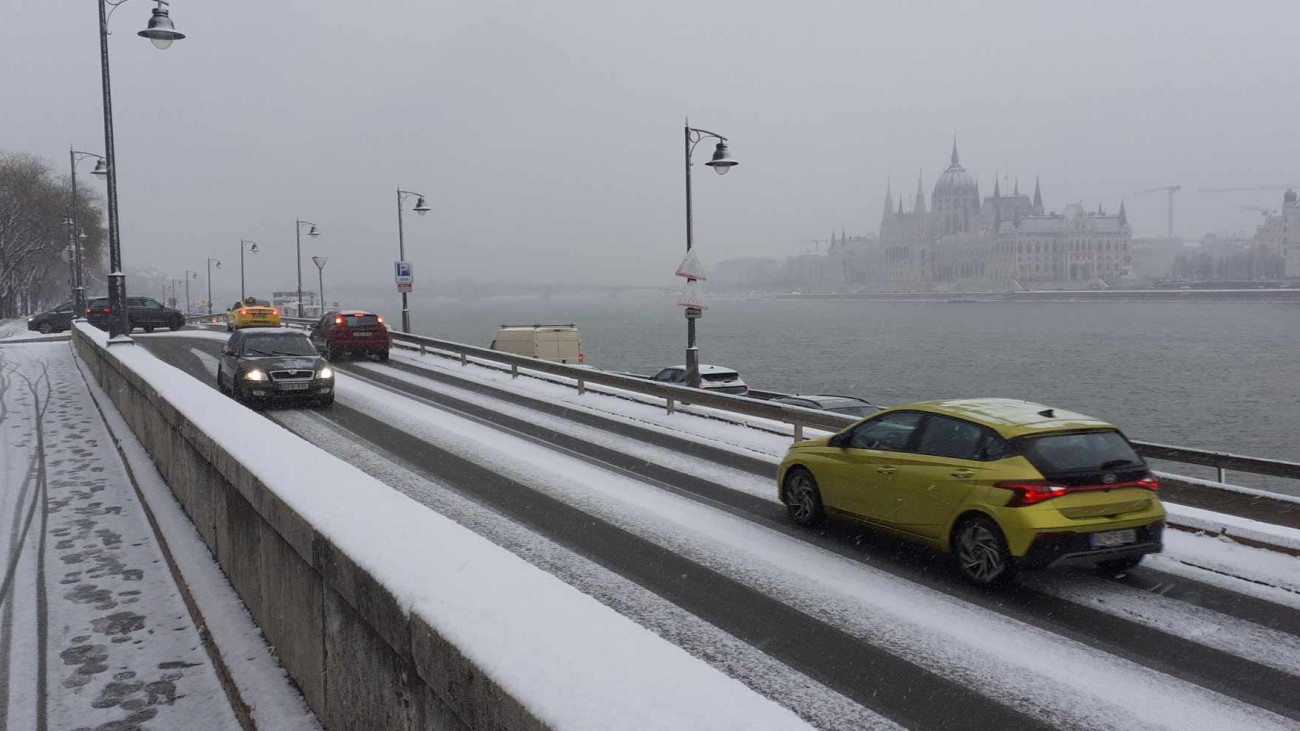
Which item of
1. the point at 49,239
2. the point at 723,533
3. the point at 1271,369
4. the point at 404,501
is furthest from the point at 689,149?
the point at 49,239

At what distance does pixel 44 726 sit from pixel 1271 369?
87201 millimetres

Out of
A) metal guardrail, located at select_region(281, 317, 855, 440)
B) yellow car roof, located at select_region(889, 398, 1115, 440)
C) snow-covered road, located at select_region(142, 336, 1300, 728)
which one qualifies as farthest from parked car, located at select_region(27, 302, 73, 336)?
yellow car roof, located at select_region(889, 398, 1115, 440)

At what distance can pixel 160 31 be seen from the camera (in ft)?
58.6

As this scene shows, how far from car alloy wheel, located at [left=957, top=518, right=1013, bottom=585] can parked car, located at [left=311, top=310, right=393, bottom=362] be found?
23652 mm

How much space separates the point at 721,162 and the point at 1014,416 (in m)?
15.2

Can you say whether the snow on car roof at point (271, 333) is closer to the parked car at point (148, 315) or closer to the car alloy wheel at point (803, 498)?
the car alloy wheel at point (803, 498)

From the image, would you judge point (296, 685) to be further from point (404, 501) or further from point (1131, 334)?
point (1131, 334)

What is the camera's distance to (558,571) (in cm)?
803

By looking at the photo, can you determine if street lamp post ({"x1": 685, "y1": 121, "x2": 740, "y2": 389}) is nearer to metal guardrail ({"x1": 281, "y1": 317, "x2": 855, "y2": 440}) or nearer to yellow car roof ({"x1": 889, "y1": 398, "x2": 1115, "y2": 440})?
metal guardrail ({"x1": 281, "y1": 317, "x2": 855, "y2": 440})

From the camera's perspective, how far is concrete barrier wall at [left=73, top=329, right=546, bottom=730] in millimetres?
3102

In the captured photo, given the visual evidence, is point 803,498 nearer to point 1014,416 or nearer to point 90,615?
point 1014,416

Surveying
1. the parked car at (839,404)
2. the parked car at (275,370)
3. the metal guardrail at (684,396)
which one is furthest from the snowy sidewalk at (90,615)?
the parked car at (839,404)

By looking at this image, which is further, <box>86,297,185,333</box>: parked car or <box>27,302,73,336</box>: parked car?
<box>27,302,73,336</box>: parked car

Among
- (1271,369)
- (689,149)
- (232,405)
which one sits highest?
(689,149)
